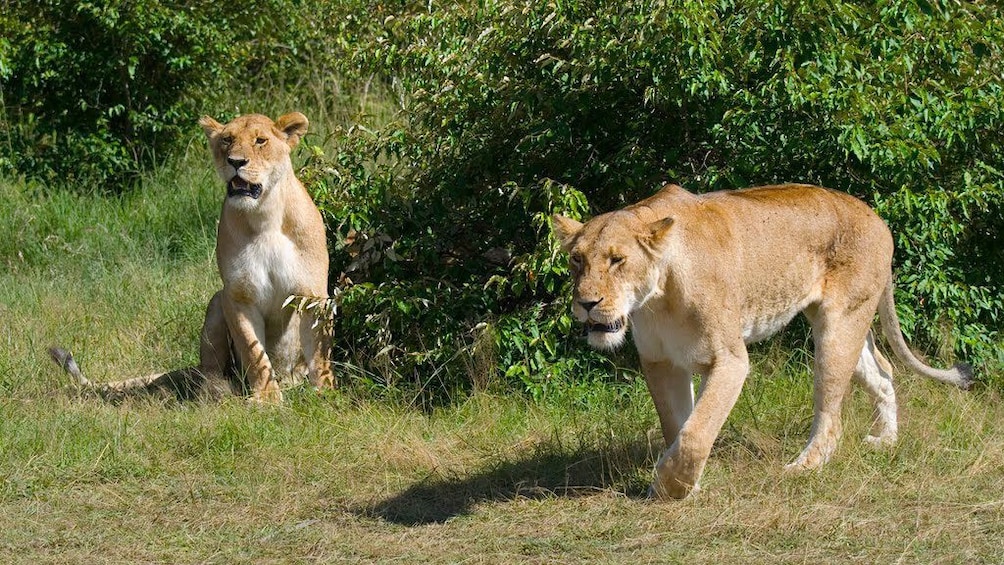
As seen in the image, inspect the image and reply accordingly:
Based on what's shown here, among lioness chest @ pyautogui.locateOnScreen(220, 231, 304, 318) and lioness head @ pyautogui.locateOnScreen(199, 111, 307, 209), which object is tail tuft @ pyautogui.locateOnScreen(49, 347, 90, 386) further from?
lioness head @ pyautogui.locateOnScreen(199, 111, 307, 209)

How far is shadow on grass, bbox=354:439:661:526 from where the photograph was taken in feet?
16.8

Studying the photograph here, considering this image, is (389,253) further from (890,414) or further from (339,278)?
(890,414)

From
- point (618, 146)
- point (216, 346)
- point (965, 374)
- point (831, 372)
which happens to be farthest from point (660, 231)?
point (216, 346)

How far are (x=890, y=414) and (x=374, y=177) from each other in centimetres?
302

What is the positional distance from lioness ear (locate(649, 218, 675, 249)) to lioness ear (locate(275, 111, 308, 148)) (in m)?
2.62

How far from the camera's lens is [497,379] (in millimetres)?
6418

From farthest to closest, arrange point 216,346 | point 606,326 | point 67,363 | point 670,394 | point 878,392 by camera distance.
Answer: point 216,346 < point 67,363 < point 878,392 < point 670,394 < point 606,326

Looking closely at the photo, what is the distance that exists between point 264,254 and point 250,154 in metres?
0.49

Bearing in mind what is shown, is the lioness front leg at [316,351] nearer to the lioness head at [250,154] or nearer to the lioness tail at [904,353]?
the lioness head at [250,154]

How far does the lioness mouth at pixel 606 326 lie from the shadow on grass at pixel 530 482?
2.63 ft

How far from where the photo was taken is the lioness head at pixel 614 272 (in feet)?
15.1

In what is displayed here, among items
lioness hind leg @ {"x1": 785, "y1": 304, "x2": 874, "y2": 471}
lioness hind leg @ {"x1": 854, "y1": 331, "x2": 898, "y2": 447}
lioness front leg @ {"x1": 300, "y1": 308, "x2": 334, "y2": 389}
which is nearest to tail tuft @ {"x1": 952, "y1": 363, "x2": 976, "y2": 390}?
lioness hind leg @ {"x1": 854, "y1": 331, "x2": 898, "y2": 447}

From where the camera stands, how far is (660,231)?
467cm

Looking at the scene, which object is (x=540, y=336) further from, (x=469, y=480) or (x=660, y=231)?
(x=660, y=231)
